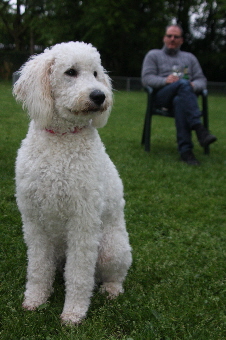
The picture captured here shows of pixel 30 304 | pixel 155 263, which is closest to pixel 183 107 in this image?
pixel 155 263

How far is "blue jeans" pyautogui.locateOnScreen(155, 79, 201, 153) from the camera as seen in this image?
6012 millimetres

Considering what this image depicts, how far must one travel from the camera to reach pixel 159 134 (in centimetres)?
871

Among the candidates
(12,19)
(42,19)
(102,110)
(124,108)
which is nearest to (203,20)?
(42,19)

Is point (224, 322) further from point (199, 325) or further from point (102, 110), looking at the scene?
point (102, 110)

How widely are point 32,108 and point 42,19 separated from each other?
23650 millimetres

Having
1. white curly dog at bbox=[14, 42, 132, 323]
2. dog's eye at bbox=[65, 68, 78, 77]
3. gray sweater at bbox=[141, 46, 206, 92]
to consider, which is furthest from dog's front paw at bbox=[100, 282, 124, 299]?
gray sweater at bbox=[141, 46, 206, 92]

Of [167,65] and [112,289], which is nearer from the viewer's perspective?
[112,289]

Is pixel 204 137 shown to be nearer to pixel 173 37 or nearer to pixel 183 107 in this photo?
pixel 183 107

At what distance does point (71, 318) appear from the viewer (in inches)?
92.6

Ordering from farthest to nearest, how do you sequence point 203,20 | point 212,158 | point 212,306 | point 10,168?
point 203,20
point 212,158
point 10,168
point 212,306

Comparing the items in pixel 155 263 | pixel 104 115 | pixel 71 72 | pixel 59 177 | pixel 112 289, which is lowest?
pixel 155 263

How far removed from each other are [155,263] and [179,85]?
11.9 ft

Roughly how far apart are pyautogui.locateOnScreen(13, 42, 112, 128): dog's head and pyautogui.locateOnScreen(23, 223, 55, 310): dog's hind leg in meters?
0.69

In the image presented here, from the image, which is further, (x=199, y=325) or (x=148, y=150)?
(x=148, y=150)
